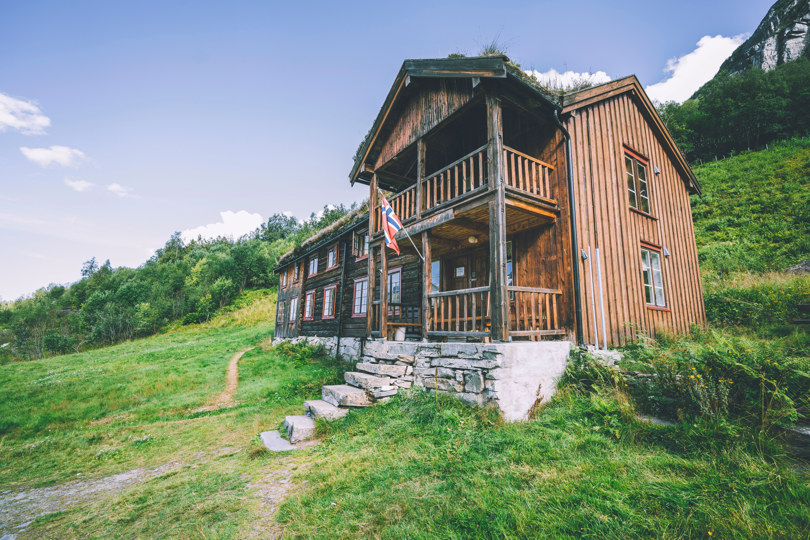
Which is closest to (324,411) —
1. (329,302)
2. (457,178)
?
(457,178)

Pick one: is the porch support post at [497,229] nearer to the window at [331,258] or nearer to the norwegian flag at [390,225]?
the norwegian flag at [390,225]

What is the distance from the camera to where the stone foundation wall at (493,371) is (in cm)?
626

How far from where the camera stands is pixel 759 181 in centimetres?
2494

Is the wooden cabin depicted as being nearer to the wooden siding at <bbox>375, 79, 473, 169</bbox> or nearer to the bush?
the wooden siding at <bbox>375, 79, 473, 169</bbox>

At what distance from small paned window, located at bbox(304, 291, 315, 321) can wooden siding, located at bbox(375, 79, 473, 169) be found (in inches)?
450

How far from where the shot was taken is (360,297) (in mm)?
15953

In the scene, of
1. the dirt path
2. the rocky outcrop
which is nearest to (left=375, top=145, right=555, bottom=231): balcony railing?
the dirt path

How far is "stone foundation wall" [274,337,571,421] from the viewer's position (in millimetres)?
6262

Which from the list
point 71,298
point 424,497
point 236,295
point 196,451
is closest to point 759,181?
point 424,497

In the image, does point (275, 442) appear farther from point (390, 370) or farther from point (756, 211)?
point (756, 211)

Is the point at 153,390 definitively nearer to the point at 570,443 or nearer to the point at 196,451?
the point at 196,451

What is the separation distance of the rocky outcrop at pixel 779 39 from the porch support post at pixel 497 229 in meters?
64.3

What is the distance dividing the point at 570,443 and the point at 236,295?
174 feet

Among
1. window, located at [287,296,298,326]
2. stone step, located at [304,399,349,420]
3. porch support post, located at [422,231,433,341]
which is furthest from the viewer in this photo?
window, located at [287,296,298,326]
